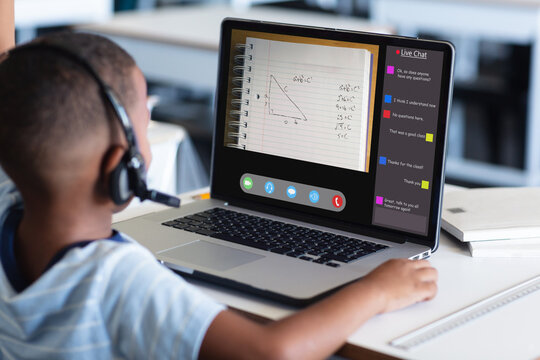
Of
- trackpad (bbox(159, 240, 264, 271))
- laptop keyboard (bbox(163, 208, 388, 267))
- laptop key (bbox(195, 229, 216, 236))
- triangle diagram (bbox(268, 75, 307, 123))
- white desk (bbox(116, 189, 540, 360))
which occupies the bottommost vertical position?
white desk (bbox(116, 189, 540, 360))

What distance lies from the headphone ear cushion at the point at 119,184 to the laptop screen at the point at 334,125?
44 cm

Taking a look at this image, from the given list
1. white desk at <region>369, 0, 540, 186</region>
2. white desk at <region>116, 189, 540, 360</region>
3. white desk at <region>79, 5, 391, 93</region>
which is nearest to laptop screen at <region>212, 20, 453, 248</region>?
white desk at <region>116, 189, 540, 360</region>

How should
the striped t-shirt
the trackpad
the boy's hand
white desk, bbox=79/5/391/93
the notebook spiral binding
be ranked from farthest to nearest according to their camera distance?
white desk, bbox=79/5/391/93, the notebook spiral binding, the trackpad, the boy's hand, the striped t-shirt

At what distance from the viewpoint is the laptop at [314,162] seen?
3.62ft

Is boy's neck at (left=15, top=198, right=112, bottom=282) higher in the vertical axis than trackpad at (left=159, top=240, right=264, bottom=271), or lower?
higher

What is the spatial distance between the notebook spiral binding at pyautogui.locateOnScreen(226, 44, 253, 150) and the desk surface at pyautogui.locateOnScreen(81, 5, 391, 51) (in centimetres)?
183

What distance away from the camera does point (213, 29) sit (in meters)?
3.48

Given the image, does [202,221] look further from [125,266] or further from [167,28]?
A: [167,28]

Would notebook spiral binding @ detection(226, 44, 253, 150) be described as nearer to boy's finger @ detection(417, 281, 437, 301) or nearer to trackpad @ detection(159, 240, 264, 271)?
trackpad @ detection(159, 240, 264, 271)

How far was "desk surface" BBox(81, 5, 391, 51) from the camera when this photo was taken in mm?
3275

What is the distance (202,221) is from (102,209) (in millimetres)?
366

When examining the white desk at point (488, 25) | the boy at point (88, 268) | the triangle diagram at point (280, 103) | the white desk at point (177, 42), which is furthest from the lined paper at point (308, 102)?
the white desk at point (488, 25)

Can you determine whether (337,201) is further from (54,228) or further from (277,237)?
(54,228)

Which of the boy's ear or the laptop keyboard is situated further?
the laptop keyboard
